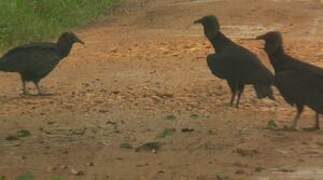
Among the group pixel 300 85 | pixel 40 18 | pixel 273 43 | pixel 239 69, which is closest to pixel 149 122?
pixel 239 69

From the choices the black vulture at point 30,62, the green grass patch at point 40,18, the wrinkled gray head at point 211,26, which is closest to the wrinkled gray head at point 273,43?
the wrinkled gray head at point 211,26

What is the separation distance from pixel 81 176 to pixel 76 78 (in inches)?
221

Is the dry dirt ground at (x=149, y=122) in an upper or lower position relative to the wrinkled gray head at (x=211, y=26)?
lower

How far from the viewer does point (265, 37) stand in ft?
31.3

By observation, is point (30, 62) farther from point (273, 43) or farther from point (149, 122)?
point (273, 43)

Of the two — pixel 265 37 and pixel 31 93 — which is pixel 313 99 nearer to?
pixel 265 37

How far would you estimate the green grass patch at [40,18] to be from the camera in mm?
15930

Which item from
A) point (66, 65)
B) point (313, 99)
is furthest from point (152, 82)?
point (313, 99)

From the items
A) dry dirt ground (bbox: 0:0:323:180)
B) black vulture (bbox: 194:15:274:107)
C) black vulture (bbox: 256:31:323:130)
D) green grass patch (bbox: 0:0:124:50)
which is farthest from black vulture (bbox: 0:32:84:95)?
green grass patch (bbox: 0:0:124:50)

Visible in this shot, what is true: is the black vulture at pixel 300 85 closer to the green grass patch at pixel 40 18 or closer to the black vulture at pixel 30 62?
the black vulture at pixel 30 62

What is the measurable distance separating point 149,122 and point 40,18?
29.6 feet

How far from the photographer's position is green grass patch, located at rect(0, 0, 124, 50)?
15930 millimetres

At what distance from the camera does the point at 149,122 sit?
9.35 m

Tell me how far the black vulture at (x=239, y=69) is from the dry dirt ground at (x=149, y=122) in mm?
306
